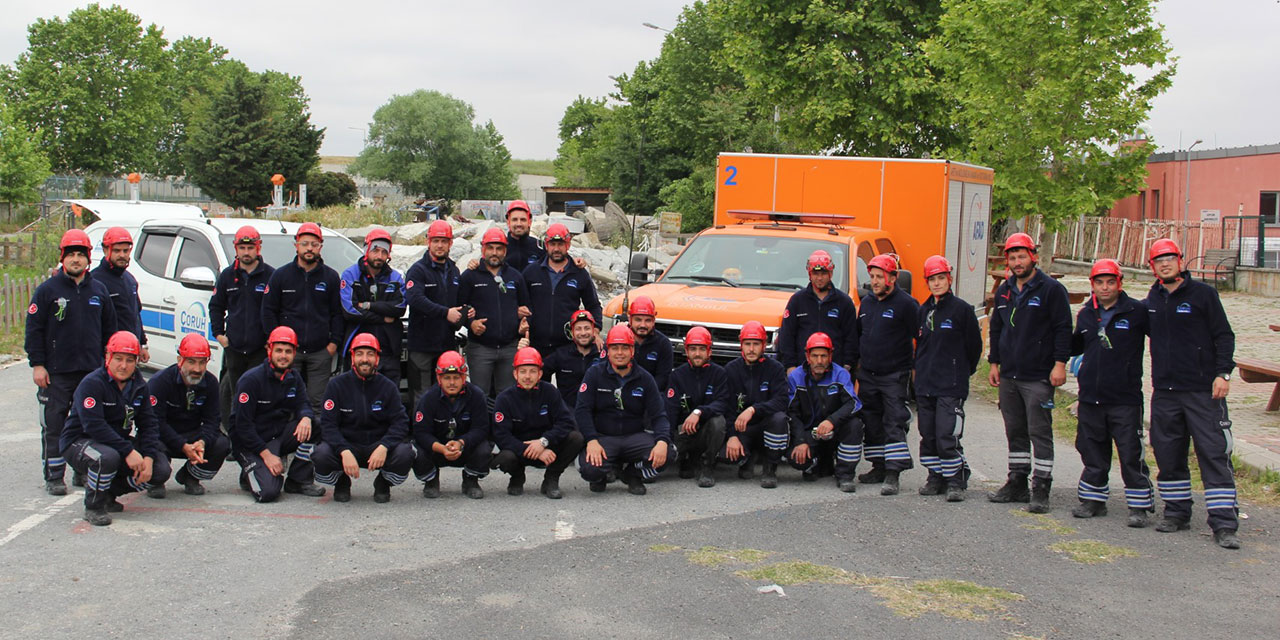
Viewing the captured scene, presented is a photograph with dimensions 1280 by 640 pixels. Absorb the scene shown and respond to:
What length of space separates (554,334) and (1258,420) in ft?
22.8

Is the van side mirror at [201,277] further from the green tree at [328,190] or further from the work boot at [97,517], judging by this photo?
the green tree at [328,190]

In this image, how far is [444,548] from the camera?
21.7ft

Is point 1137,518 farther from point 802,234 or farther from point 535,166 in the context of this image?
point 535,166

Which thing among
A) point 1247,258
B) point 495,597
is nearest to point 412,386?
point 495,597

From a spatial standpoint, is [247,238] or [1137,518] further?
[247,238]

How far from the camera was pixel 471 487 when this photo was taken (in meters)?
8.05

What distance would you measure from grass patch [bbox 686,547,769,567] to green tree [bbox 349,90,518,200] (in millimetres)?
79858

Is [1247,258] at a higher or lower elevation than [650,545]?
higher

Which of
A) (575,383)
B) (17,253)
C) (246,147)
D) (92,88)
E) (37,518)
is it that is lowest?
(37,518)

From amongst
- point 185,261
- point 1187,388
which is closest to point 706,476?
point 1187,388

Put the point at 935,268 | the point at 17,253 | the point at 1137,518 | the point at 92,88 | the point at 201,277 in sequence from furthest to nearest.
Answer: the point at 92,88
the point at 17,253
the point at 201,277
the point at 935,268
the point at 1137,518

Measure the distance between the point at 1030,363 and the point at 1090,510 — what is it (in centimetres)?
103

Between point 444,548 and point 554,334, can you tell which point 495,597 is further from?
point 554,334

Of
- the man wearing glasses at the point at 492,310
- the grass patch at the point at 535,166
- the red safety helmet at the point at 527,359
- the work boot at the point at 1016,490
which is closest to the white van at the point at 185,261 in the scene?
the man wearing glasses at the point at 492,310
